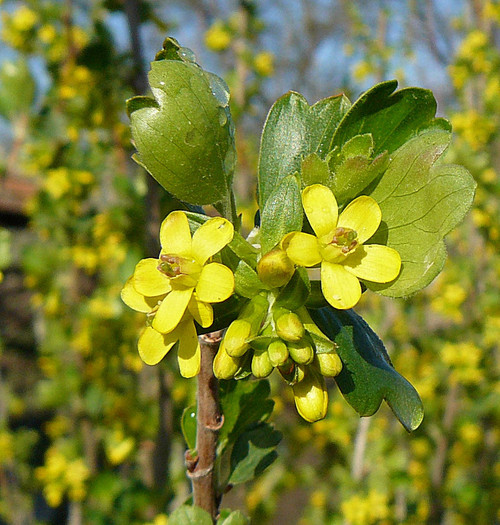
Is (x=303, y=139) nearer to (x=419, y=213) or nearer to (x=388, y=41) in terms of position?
(x=419, y=213)

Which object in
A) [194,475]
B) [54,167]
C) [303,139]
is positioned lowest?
[194,475]

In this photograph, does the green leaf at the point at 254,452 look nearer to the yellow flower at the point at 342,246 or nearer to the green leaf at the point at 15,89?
the yellow flower at the point at 342,246

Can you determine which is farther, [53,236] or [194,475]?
[53,236]

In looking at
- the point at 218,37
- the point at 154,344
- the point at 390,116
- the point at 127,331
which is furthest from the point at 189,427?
the point at 218,37

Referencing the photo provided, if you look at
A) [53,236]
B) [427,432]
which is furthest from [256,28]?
[427,432]

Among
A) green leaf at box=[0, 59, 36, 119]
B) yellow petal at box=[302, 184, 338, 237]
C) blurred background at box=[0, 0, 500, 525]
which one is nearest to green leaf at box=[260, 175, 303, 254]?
yellow petal at box=[302, 184, 338, 237]

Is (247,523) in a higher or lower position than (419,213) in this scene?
lower

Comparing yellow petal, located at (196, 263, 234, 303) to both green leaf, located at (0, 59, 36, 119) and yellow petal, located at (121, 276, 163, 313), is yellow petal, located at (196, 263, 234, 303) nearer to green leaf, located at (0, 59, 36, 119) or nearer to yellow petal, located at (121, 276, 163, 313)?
yellow petal, located at (121, 276, 163, 313)
